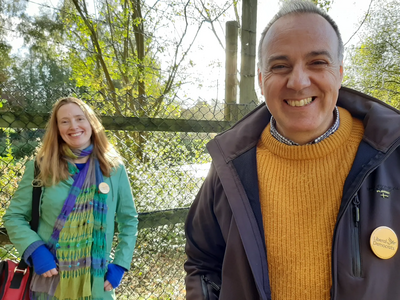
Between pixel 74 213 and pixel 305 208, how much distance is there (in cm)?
149

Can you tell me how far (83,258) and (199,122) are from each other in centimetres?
137

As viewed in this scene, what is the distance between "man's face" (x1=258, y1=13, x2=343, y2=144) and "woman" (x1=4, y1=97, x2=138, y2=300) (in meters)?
1.35

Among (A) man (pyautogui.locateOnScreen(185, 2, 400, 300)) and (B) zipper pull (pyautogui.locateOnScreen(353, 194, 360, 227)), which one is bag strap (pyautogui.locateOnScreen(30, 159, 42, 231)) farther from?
(B) zipper pull (pyautogui.locateOnScreen(353, 194, 360, 227))

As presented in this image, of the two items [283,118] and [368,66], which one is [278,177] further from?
[368,66]

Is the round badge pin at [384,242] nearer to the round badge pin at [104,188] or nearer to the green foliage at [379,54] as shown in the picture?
the round badge pin at [104,188]

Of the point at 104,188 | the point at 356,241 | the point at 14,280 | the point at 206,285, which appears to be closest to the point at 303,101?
the point at 356,241

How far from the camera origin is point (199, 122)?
223cm

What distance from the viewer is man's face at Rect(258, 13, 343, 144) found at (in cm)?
110

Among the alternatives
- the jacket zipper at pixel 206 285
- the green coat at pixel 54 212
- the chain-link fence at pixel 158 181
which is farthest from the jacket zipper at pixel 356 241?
the chain-link fence at pixel 158 181

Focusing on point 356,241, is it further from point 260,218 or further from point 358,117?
point 358,117

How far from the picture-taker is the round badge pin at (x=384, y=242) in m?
0.88

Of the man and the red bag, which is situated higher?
the man

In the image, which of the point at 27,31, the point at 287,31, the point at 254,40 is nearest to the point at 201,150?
the point at 254,40

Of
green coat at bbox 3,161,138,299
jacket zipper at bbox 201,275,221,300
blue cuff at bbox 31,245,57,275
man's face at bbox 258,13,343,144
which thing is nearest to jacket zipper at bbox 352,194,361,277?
man's face at bbox 258,13,343,144
